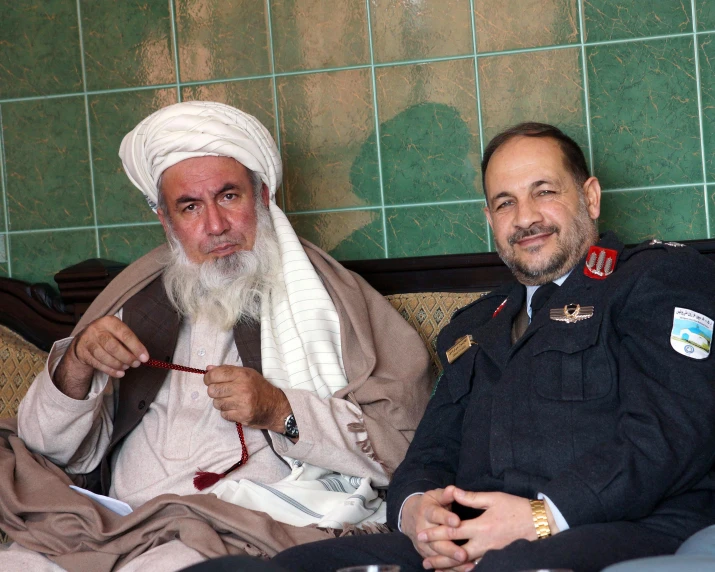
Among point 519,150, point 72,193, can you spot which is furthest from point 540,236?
point 72,193

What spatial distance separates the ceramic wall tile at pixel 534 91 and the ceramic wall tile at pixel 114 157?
1.37 m

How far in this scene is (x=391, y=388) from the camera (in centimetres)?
275

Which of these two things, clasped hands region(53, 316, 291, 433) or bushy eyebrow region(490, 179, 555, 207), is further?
clasped hands region(53, 316, 291, 433)

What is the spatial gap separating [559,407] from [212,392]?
0.99m

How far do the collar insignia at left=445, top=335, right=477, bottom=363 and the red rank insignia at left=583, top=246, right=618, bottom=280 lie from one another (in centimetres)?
37

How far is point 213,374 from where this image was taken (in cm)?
253

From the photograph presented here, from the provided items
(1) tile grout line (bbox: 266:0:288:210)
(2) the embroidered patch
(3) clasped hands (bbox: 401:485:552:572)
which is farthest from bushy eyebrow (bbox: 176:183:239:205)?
(2) the embroidered patch

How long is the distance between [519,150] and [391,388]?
0.83 metres

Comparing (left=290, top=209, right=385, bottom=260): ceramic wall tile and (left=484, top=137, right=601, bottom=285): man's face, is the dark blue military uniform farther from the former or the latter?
(left=290, top=209, right=385, bottom=260): ceramic wall tile

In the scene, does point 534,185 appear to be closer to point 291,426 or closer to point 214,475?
point 291,426

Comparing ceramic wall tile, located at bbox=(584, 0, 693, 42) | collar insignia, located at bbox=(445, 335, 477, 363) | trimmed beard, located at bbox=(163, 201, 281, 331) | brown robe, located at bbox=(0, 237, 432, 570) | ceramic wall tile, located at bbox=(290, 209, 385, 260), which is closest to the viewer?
brown robe, located at bbox=(0, 237, 432, 570)

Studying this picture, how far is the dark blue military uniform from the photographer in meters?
1.89

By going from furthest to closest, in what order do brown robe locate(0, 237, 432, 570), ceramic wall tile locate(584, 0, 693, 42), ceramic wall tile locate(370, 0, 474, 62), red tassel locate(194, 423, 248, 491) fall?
ceramic wall tile locate(370, 0, 474, 62)
ceramic wall tile locate(584, 0, 693, 42)
red tassel locate(194, 423, 248, 491)
brown robe locate(0, 237, 432, 570)

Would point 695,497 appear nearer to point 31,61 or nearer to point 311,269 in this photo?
point 311,269
